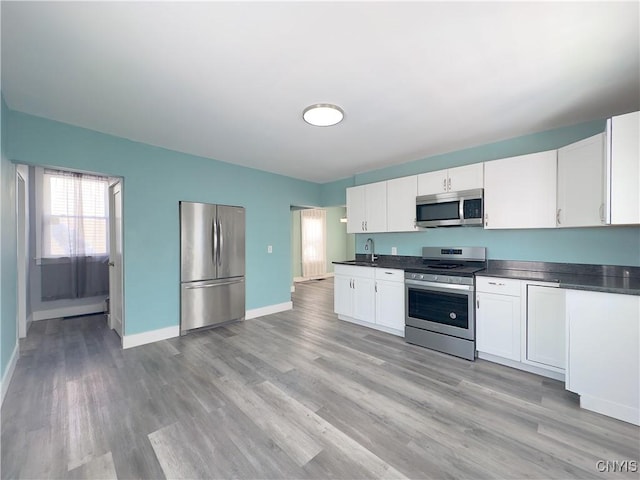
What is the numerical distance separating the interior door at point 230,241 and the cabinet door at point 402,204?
247 cm

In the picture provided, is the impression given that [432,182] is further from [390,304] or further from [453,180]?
[390,304]

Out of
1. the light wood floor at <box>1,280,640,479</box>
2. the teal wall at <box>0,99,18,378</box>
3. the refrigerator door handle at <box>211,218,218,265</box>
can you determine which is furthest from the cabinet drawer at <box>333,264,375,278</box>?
the teal wall at <box>0,99,18,378</box>

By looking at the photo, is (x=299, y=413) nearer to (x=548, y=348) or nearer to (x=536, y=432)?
(x=536, y=432)

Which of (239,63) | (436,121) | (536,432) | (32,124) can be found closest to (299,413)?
(536,432)

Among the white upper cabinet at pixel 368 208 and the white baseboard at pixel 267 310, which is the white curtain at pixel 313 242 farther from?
the white upper cabinet at pixel 368 208

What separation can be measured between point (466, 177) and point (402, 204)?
3.01 ft

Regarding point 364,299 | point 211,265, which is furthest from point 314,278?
point 211,265

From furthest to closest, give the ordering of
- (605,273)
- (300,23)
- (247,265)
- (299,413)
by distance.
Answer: (247,265) → (605,273) → (299,413) → (300,23)

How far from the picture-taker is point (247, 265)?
4.50 meters

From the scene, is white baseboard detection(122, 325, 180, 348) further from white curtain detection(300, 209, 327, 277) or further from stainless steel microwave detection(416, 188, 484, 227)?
white curtain detection(300, 209, 327, 277)

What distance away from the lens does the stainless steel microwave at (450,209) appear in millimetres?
3209

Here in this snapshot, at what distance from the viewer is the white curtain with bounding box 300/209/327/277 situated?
8.23 metres

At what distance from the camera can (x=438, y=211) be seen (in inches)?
140

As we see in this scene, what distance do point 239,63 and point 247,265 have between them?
325 centimetres
